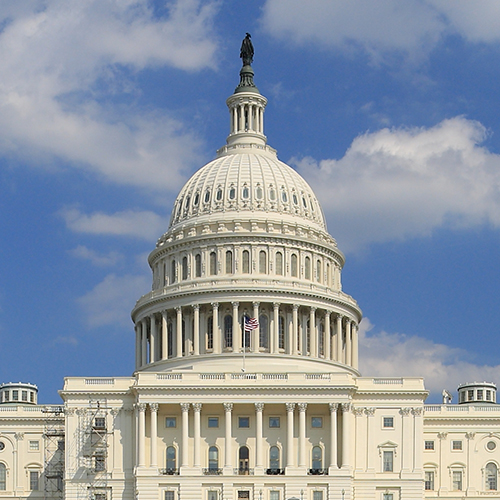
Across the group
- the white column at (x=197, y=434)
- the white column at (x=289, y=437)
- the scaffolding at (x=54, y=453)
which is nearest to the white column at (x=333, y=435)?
the white column at (x=289, y=437)

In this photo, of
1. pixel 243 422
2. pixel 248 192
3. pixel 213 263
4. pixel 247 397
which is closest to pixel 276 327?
pixel 213 263

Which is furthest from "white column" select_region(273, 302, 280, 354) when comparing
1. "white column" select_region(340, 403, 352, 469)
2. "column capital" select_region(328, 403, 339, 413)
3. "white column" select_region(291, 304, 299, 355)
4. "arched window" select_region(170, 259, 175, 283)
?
"white column" select_region(340, 403, 352, 469)

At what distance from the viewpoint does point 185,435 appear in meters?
145

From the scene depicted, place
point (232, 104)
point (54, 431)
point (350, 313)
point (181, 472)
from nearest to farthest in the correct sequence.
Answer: point (181, 472), point (54, 431), point (350, 313), point (232, 104)

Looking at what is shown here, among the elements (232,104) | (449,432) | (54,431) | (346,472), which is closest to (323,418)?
(346,472)

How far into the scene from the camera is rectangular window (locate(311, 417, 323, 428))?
5817 inches

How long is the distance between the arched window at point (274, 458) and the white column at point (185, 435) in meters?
7.99

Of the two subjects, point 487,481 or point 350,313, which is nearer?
point 487,481

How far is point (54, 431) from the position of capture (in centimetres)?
15688

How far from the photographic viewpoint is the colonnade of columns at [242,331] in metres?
164

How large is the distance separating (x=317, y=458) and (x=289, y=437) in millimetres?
3542

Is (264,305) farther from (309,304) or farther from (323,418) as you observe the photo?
(323,418)

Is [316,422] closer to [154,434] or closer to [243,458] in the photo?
[243,458]

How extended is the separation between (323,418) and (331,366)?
1783 centimetres
